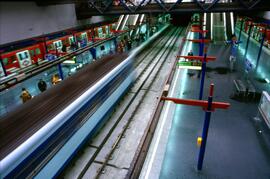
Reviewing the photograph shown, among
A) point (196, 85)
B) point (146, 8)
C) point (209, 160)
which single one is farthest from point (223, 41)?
point (209, 160)

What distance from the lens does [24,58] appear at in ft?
33.4

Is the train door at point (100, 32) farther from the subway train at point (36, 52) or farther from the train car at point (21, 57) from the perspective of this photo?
the train car at point (21, 57)

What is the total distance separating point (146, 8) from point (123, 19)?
8.48 meters

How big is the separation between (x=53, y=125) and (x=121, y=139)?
4.00 m

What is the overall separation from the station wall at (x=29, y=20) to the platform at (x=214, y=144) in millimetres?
9459

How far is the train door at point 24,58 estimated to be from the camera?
9.88 meters

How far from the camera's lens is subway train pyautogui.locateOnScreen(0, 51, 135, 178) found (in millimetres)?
2469


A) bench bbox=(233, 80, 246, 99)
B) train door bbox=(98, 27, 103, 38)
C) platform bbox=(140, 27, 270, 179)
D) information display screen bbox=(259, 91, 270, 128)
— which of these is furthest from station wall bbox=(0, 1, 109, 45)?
information display screen bbox=(259, 91, 270, 128)

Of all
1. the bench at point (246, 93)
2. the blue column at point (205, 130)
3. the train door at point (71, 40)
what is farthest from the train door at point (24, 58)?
the bench at point (246, 93)

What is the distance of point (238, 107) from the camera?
6988 mm

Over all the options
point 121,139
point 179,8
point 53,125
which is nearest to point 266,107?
point 121,139

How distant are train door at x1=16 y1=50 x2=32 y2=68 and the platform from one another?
8.45m

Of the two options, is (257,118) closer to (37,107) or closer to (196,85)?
(196,85)

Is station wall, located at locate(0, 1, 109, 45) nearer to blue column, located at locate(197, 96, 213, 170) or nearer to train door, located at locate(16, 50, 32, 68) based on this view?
train door, located at locate(16, 50, 32, 68)
